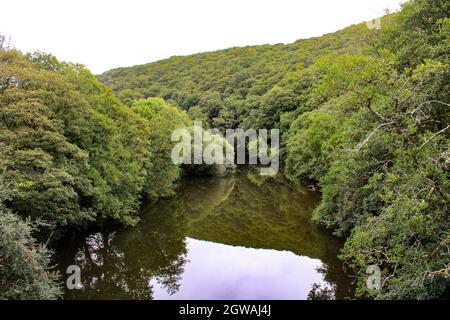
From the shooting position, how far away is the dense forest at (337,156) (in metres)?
9.93

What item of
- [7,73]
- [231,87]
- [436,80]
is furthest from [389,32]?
[231,87]

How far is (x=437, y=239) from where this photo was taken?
992 centimetres

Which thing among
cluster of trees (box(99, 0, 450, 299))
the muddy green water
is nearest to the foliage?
the muddy green water

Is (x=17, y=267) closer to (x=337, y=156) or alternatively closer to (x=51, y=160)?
(x=51, y=160)

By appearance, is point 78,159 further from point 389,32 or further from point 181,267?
point 389,32

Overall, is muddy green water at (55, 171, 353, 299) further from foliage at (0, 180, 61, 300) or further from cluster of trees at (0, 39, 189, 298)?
foliage at (0, 180, 61, 300)

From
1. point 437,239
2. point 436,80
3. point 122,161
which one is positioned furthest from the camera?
point 122,161

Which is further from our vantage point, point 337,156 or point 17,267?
point 337,156

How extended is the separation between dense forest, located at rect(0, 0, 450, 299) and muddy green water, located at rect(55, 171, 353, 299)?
1.40 meters

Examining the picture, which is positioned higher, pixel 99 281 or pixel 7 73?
pixel 7 73

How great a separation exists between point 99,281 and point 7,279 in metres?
7.00

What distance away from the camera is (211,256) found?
2086 centimetres

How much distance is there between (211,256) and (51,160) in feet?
32.0

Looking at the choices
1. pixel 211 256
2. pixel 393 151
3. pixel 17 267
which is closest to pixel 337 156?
pixel 393 151
